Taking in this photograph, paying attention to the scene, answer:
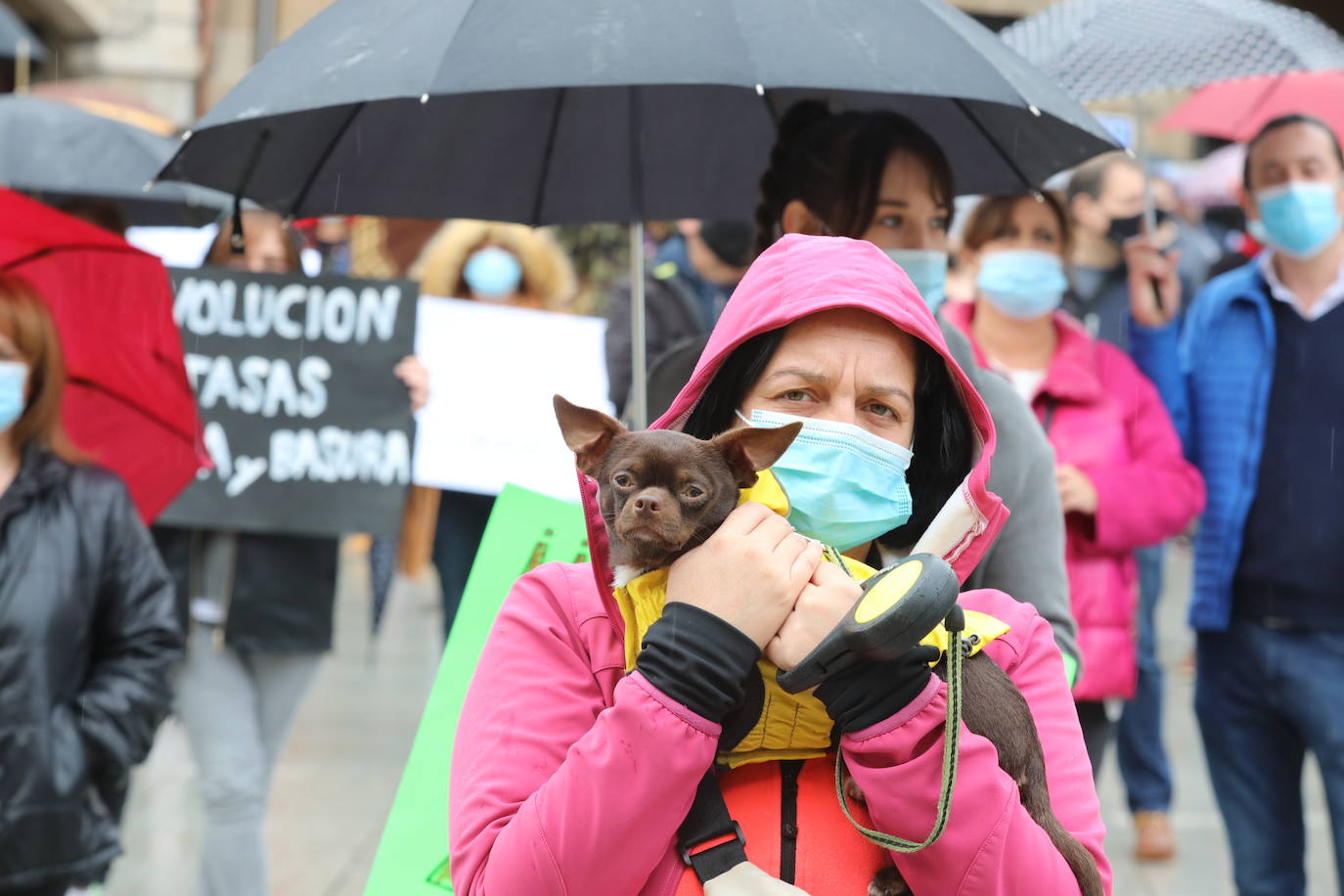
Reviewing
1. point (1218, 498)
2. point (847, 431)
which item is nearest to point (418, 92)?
point (847, 431)

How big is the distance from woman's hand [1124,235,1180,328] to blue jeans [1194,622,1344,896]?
1.14 meters

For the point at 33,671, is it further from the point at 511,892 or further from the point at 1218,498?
the point at 1218,498

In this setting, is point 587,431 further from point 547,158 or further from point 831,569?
point 547,158

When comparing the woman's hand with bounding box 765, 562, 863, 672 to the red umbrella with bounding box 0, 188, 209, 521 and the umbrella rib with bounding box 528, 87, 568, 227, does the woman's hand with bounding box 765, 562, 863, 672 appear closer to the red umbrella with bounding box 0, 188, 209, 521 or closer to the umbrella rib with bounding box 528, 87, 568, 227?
the umbrella rib with bounding box 528, 87, 568, 227

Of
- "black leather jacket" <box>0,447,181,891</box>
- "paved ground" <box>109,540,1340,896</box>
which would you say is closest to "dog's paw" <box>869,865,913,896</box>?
"black leather jacket" <box>0,447,181,891</box>

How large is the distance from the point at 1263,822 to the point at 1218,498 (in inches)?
42.2

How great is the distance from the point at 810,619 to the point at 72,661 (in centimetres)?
289

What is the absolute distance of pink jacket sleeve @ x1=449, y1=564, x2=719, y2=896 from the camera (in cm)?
204

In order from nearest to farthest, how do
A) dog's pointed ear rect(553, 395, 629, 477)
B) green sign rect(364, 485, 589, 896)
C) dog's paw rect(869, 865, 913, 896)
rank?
dog's paw rect(869, 865, 913, 896), dog's pointed ear rect(553, 395, 629, 477), green sign rect(364, 485, 589, 896)

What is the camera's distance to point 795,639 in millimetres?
2109

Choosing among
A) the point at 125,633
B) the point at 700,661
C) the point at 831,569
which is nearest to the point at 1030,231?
the point at 125,633

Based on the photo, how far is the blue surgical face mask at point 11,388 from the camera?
4395 mm

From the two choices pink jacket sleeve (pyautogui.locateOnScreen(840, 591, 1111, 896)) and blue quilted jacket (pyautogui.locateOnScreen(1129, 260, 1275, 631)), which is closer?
pink jacket sleeve (pyautogui.locateOnScreen(840, 591, 1111, 896))

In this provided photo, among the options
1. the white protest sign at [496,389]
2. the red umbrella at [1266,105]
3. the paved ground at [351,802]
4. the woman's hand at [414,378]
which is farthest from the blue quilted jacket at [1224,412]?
the woman's hand at [414,378]
